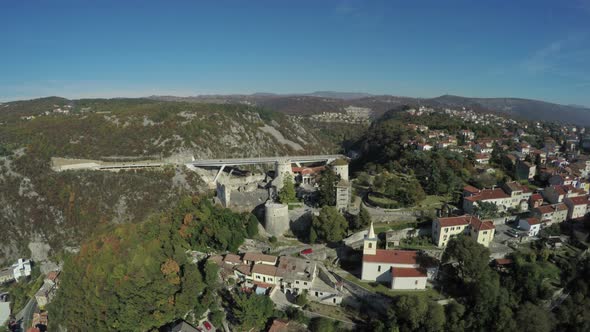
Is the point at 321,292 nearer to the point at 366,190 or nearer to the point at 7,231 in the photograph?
the point at 366,190

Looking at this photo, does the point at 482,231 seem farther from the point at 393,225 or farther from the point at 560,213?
the point at 560,213

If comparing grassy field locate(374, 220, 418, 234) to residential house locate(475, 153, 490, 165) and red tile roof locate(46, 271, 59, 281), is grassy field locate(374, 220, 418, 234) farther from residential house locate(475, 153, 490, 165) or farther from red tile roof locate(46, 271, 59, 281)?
red tile roof locate(46, 271, 59, 281)

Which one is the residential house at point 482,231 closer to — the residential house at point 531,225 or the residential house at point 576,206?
the residential house at point 531,225

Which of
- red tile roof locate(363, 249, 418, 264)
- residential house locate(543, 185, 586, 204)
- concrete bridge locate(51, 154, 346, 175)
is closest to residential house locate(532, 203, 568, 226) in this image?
residential house locate(543, 185, 586, 204)

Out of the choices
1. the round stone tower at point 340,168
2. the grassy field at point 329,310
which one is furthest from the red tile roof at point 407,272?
the round stone tower at point 340,168

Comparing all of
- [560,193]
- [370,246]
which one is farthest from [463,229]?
[560,193]
